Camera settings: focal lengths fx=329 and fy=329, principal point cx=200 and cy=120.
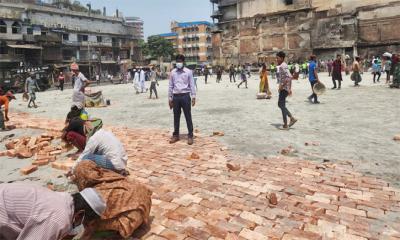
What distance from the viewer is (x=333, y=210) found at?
12.0 ft

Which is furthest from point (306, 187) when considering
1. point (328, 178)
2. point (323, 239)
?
point (323, 239)

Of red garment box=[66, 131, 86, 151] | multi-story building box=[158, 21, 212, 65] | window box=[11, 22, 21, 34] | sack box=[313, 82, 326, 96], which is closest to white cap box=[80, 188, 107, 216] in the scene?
red garment box=[66, 131, 86, 151]

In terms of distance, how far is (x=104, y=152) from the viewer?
410 cm

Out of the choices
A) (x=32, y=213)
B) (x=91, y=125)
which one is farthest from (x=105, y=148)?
(x=32, y=213)

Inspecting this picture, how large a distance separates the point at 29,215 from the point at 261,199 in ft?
8.53

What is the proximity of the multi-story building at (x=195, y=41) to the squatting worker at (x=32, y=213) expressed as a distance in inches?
2976

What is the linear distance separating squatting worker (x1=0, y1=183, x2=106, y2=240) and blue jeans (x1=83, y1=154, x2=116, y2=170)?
158cm

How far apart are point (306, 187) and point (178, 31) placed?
263 feet

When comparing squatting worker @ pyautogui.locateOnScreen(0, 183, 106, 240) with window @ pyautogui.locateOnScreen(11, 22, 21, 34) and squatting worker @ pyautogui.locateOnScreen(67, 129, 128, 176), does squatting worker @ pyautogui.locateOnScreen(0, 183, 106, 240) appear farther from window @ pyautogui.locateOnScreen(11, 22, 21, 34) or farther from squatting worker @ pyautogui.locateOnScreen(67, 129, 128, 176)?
window @ pyautogui.locateOnScreen(11, 22, 21, 34)

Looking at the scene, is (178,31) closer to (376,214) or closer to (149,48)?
(149,48)

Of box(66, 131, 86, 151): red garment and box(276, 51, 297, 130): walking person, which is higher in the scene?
box(276, 51, 297, 130): walking person

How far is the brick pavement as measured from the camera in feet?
10.7

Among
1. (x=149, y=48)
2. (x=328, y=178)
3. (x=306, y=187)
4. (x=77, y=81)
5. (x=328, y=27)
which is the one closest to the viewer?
(x=306, y=187)

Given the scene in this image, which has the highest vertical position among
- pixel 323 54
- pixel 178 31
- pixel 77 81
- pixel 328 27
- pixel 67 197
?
pixel 178 31
